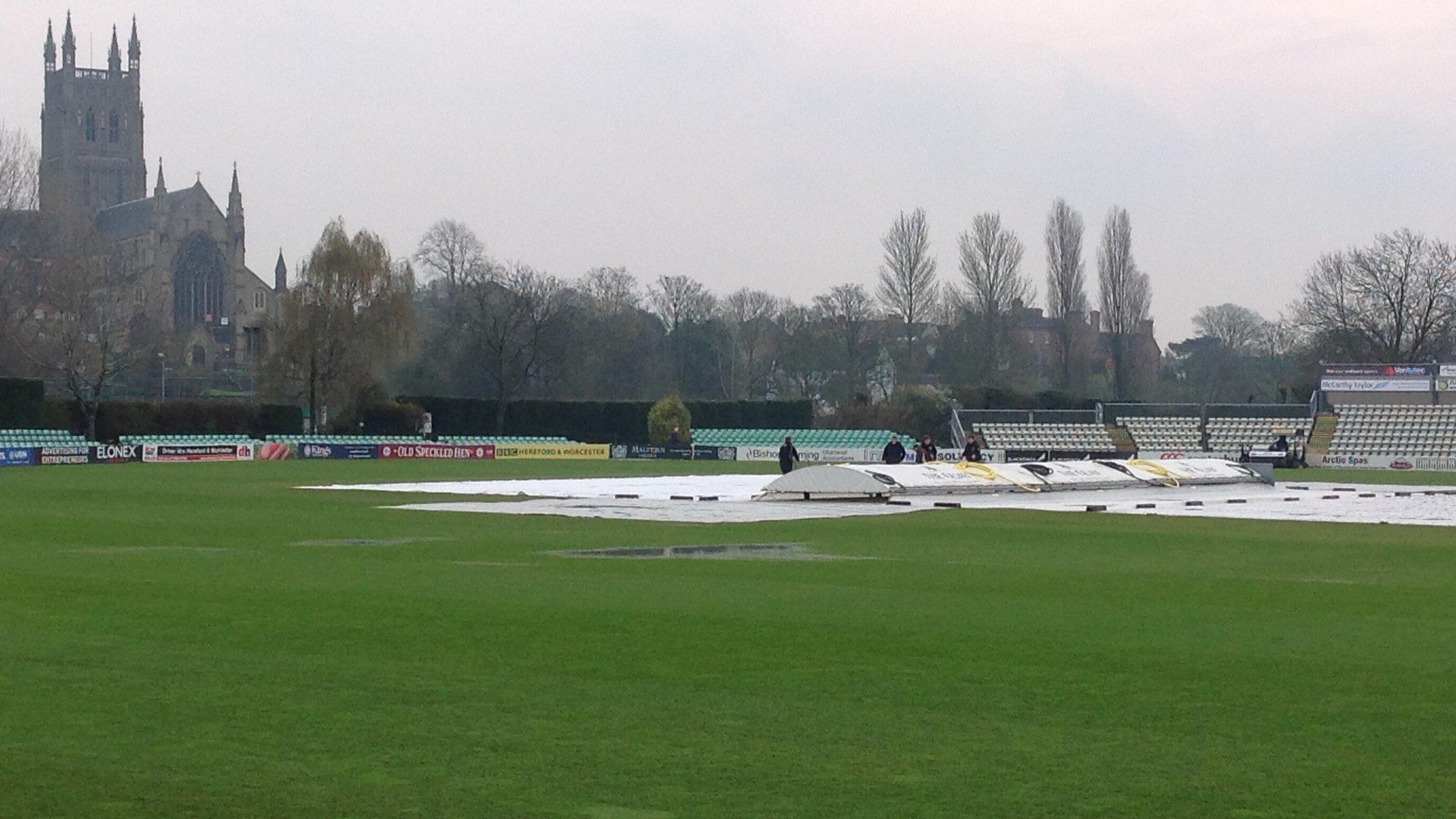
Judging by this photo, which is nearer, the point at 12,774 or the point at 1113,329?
the point at 12,774

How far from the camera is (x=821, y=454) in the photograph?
78.6 m

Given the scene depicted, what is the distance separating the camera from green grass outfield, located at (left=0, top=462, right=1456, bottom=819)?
7223mm

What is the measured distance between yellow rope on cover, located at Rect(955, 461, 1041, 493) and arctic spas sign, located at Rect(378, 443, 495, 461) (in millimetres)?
38056

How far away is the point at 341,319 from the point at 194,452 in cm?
1837

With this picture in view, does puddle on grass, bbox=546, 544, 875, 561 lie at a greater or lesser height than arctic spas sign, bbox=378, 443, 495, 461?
lesser

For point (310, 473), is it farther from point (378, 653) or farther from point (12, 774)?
point (12, 774)

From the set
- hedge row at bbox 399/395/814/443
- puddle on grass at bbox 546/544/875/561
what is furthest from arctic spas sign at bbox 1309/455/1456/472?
puddle on grass at bbox 546/544/875/561

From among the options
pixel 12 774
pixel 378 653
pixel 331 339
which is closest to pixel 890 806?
pixel 12 774

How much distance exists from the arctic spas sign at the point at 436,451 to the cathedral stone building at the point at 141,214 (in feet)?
133

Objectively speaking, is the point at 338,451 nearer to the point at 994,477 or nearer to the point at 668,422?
the point at 668,422

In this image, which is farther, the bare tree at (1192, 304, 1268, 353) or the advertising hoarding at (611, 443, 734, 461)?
the bare tree at (1192, 304, 1268, 353)

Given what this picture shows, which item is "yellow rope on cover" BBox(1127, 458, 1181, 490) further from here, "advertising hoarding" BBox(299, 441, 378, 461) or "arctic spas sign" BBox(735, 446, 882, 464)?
"advertising hoarding" BBox(299, 441, 378, 461)

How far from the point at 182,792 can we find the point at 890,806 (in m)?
2.98

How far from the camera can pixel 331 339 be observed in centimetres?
8575
